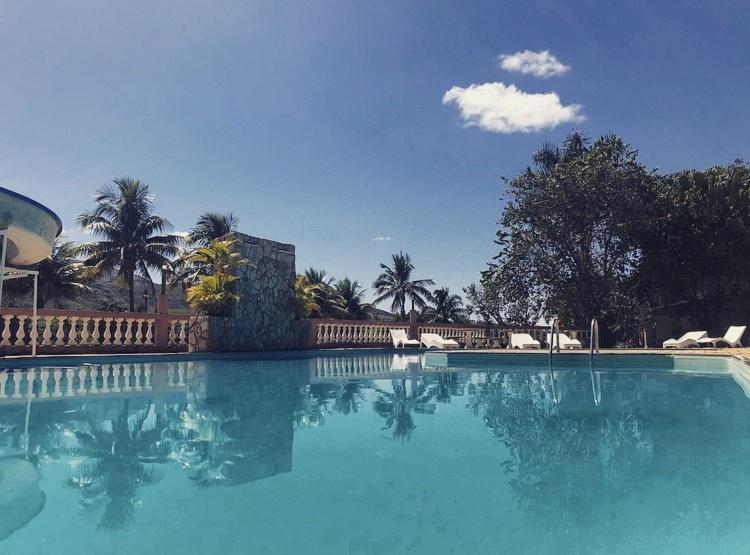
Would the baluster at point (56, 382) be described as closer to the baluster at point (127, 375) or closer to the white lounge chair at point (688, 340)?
the baluster at point (127, 375)

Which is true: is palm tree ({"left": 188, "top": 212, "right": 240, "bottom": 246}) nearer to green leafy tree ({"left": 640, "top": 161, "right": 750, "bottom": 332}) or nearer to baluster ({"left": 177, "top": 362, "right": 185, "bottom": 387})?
baluster ({"left": 177, "top": 362, "right": 185, "bottom": 387})

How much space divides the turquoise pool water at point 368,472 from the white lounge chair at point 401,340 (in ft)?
40.5

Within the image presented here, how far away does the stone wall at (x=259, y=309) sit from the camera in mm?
14930

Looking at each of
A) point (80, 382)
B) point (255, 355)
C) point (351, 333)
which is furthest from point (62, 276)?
point (80, 382)

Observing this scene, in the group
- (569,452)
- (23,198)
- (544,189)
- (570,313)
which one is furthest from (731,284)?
(23,198)

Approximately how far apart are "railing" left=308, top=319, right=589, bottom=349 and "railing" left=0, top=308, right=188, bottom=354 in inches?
213

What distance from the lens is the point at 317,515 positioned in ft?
9.59

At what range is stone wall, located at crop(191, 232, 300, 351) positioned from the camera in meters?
14.9

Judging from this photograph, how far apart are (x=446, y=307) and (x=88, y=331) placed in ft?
99.1

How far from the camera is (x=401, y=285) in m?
41.6

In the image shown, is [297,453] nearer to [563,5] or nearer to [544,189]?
[563,5]

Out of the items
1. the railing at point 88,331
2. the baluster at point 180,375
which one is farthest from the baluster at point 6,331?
the baluster at point 180,375

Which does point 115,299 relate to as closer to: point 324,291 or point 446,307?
point 324,291

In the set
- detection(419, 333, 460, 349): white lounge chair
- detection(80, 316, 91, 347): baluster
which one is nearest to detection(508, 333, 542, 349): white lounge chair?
detection(419, 333, 460, 349): white lounge chair
